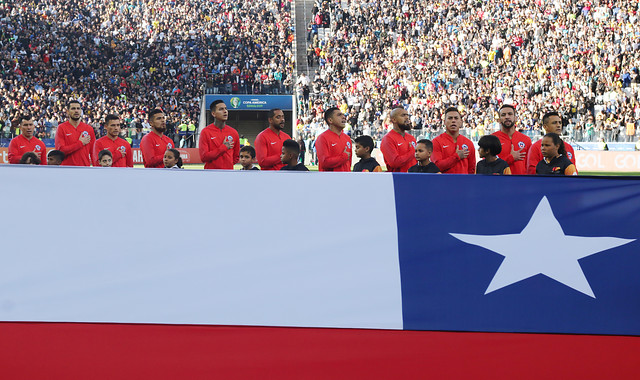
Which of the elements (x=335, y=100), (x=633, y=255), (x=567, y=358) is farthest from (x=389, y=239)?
(x=335, y=100)

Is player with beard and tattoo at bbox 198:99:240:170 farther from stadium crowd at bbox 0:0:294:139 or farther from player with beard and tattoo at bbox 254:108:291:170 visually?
stadium crowd at bbox 0:0:294:139

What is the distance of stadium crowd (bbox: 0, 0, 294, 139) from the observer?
34594mm

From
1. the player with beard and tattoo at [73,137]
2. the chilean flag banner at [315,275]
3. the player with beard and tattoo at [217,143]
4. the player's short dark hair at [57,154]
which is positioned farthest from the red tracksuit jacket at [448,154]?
the player's short dark hair at [57,154]

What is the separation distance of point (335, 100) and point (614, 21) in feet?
43.0

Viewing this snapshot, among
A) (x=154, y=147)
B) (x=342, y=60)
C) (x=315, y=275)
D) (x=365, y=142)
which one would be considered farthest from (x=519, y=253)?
(x=342, y=60)

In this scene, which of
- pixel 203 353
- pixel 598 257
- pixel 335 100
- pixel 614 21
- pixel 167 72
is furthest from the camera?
pixel 167 72

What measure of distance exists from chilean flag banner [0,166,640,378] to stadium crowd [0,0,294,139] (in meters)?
29.6

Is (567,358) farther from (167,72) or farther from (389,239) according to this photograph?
(167,72)

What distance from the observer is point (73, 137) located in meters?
8.48

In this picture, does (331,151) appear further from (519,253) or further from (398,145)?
(519,253)

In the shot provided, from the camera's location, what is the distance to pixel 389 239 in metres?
3.57

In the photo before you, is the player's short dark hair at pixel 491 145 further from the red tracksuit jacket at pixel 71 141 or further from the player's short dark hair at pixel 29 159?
the player's short dark hair at pixel 29 159

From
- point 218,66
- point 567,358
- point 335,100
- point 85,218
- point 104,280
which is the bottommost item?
point 567,358

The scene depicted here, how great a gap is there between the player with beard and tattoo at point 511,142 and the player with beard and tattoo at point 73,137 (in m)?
5.05
